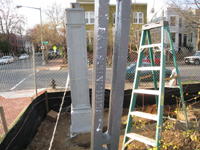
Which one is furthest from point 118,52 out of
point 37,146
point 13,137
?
point 37,146

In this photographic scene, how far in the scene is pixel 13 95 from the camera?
26.5ft

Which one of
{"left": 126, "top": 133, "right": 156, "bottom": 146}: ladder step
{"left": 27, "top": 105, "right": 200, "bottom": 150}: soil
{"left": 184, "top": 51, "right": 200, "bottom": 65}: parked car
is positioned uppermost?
{"left": 184, "top": 51, "right": 200, "bottom": 65}: parked car

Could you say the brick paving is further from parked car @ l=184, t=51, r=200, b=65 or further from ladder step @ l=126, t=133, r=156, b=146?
parked car @ l=184, t=51, r=200, b=65

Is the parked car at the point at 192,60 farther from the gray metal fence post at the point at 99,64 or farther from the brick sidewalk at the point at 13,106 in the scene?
the gray metal fence post at the point at 99,64

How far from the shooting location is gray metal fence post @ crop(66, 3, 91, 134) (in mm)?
3926

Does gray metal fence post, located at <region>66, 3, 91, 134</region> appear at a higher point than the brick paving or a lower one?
higher

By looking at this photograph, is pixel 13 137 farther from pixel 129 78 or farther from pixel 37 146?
pixel 129 78

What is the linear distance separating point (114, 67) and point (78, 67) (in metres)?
2.53

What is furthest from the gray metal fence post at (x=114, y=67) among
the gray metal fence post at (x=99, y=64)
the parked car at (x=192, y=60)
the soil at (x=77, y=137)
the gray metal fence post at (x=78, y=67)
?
the parked car at (x=192, y=60)

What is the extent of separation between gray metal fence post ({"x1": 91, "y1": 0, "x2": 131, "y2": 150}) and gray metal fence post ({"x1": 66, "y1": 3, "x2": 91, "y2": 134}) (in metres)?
2.46

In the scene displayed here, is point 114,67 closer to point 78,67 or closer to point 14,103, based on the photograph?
point 78,67

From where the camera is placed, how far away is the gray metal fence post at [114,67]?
1.59 meters

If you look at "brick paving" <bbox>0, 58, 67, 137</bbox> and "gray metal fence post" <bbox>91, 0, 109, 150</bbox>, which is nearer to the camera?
"gray metal fence post" <bbox>91, 0, 109, 150</bbox>

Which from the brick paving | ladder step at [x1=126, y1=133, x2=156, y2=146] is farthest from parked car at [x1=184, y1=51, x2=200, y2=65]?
ladder step at [x1=126, y1=133, x2=156, y2=146]
